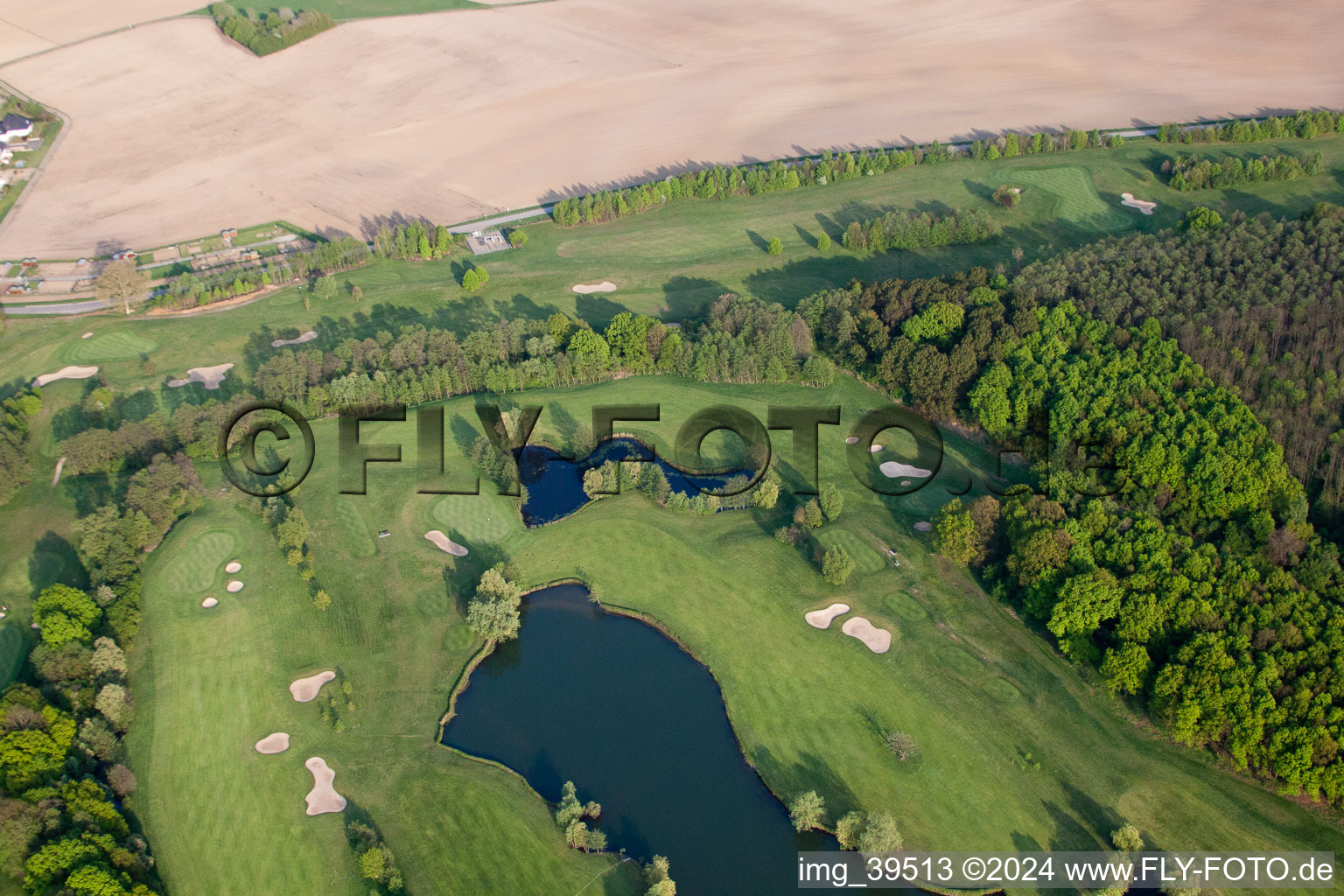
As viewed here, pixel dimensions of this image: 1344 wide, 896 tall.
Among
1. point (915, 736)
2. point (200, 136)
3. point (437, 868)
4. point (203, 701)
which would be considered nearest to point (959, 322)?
point (915, 736)

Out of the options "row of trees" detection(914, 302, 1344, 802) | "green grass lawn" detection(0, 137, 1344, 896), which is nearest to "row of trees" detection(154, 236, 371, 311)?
"green grass lawn" detection(0, 137, 1344, 896)

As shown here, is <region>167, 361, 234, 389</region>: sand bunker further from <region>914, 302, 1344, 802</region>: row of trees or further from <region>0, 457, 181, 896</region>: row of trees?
<region>914, 302, 1344, 802</region>: row of trees

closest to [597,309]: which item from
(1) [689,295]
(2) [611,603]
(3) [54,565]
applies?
(1) [689,295]

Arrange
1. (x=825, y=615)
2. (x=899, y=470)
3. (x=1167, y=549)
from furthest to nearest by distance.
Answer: (x=899, y=470)
(x=825, y=615)
(x=1167, y=549)

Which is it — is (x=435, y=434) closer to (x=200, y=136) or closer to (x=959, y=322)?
(x=959, y=322)

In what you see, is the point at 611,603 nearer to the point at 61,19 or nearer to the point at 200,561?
the point at 200,561

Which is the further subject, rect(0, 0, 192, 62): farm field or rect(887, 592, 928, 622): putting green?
rect(0, 0, 192, 62): farm field
